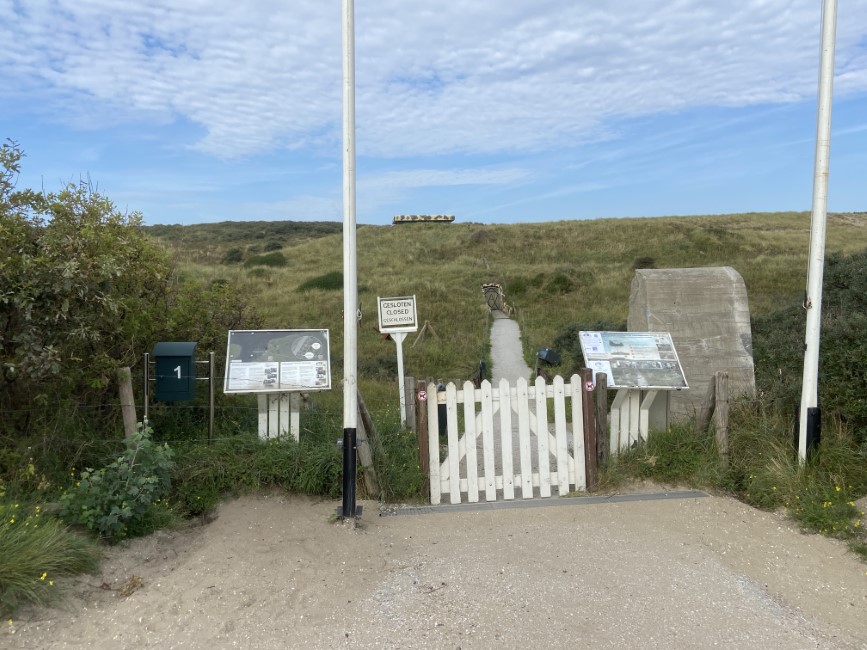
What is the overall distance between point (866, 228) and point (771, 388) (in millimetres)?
51764

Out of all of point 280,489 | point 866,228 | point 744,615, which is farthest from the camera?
point 866,228

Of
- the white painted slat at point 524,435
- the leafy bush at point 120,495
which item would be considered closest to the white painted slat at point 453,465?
the white painted slat at point 524,435

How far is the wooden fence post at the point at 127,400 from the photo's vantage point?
21.2 ft

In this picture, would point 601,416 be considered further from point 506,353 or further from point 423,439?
point 506,353

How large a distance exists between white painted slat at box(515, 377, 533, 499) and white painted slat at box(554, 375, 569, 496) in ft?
0.97

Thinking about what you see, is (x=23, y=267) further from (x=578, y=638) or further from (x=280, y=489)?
(x=578, y=638)

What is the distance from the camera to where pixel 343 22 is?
5.70 metres

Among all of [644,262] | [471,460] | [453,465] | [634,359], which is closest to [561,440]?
[471,460]

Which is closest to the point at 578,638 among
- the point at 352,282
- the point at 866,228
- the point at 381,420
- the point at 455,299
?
the point at 352,282

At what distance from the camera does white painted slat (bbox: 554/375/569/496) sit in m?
6.54

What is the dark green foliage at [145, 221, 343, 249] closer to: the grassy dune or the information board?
the grassy dune

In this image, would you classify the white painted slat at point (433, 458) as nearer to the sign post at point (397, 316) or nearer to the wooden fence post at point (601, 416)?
the wooden fence post at point (601, 416)

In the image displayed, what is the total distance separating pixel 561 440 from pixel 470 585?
7.72ft

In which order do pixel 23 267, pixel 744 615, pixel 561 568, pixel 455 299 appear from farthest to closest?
pixel 455 299 < pixel 23 267 < pixel 561 568 < pixel 744 615
